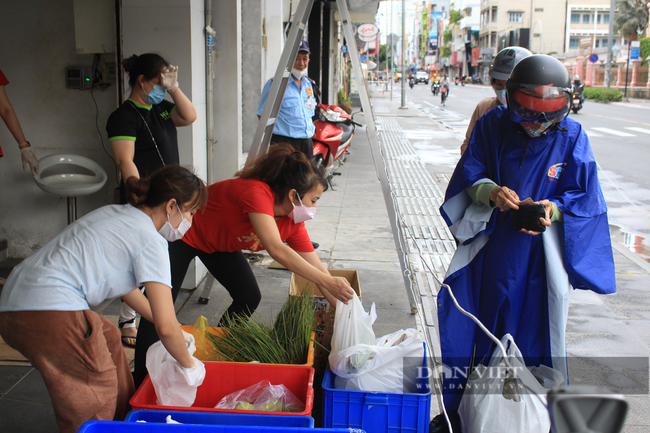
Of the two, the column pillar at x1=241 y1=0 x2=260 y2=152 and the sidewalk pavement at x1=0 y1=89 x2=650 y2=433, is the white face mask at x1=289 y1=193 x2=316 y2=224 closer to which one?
the sidewalk pavement at x1=0 y1=89 x2=650 y2=433

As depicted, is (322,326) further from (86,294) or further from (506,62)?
(506,62)

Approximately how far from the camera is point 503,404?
82.4 inches

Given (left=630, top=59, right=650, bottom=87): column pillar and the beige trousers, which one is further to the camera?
(left=630, top=59, right=650, bottom=87): column pillar

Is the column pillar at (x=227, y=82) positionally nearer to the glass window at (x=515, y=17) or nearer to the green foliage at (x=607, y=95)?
the green foliage at (x=607, y=95)

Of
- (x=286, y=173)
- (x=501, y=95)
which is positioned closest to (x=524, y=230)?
(x=286, y=173)

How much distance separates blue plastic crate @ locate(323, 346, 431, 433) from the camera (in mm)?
2174

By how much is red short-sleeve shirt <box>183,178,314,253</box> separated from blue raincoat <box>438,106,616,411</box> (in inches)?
31.9

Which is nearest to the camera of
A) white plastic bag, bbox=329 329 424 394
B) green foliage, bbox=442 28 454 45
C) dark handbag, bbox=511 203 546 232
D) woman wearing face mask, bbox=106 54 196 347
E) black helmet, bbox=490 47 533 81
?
dark handbag, bbox=511 203 546 232

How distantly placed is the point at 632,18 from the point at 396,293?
6115 centimetres

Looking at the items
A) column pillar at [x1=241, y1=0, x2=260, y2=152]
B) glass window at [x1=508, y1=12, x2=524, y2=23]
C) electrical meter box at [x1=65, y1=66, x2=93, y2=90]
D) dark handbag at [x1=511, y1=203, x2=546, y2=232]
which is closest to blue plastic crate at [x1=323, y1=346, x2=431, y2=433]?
dark handbag at [x1=511, y1=203, x2=546, y2=232]

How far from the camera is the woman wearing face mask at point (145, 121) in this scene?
3.17 meters

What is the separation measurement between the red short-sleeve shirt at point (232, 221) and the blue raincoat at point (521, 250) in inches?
31.9

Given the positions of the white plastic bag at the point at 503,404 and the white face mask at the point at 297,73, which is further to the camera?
the white face mask at the point at 297,73

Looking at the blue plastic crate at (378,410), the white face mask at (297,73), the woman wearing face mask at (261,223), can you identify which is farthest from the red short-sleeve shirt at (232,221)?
the white face mask at (297,73)
